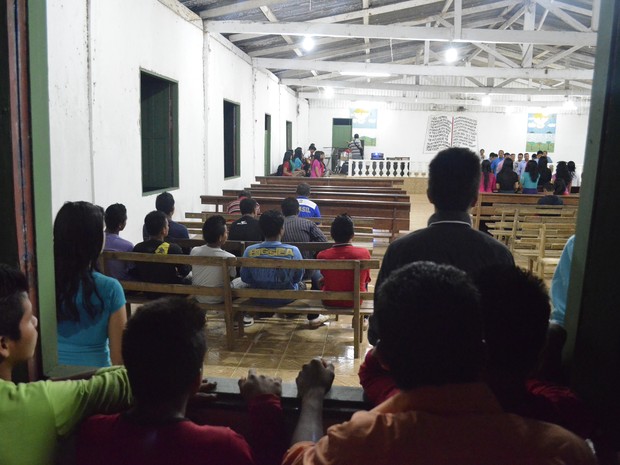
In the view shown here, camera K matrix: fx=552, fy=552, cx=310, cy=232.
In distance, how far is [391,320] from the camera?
0.98 metres

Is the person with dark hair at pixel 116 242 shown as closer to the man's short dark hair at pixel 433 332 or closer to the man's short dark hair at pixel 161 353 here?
the man's short dark hair at pixel 161 353

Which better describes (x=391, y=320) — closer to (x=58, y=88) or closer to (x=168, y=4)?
(x=58, y=88)

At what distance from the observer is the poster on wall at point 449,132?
66.8ft

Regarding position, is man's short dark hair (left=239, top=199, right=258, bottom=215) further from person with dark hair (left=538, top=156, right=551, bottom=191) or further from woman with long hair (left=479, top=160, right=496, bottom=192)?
person with dark hair (left=538, top=156, right=551, bottom=191)

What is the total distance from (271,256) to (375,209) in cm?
352

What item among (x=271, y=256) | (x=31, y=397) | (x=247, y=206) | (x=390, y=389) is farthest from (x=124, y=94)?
(x=390, y=389)

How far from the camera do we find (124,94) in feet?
19.0

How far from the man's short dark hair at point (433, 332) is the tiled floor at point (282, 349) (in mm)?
2320

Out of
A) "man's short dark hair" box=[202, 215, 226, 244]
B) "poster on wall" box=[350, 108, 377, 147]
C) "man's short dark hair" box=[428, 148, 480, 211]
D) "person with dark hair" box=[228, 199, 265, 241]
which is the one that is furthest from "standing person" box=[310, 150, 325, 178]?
"man's short dark hair" box=[428, 148, 480, 211]

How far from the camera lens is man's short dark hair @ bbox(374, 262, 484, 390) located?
36.9 inches

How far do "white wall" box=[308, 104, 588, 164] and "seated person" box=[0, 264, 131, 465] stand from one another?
19.4 meters

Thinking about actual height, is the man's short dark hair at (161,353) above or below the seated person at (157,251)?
above

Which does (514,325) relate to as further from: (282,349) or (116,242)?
(116,242)

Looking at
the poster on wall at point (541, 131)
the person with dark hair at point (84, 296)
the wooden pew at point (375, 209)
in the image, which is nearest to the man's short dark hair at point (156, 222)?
the person with dark hair at point (84, 296)
